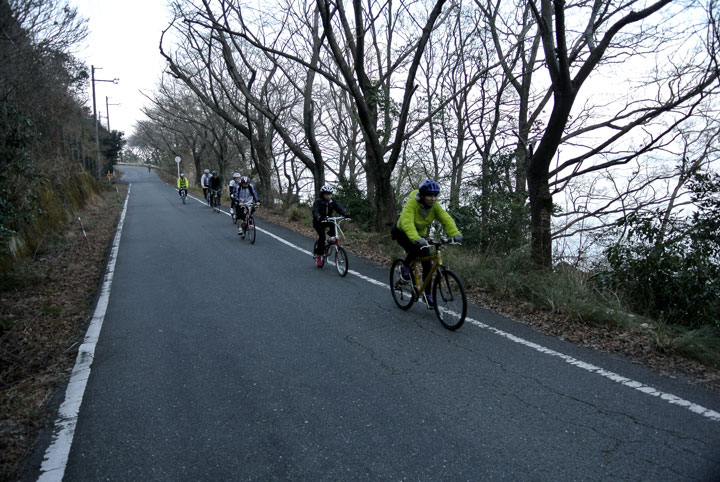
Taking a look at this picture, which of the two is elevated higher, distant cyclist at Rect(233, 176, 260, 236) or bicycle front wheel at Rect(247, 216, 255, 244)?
distant cyclist at Rect(233, 176, 260, 236)

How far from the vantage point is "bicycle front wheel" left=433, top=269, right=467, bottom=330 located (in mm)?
5609

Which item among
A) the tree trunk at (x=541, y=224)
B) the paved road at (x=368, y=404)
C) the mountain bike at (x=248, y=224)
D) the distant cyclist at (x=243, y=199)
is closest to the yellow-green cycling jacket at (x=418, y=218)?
the paved road at (x=368, y=404)

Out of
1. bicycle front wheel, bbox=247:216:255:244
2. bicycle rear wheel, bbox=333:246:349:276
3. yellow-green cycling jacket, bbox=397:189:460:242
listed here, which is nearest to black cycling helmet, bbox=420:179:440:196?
yellow-green cycling jacket, bbox=397:189:460:242

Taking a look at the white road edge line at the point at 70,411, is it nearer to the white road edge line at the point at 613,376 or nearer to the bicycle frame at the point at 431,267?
the bicycle frame at the point at 431,267

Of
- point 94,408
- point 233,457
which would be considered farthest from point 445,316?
point 94,408

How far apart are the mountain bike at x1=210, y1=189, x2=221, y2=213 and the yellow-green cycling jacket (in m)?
18.4

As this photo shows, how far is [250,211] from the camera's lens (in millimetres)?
13695

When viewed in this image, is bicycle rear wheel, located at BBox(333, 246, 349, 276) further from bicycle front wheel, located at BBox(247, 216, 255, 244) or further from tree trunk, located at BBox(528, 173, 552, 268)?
bicycle front wheel, located at BBox(247, 216, 255, 244)

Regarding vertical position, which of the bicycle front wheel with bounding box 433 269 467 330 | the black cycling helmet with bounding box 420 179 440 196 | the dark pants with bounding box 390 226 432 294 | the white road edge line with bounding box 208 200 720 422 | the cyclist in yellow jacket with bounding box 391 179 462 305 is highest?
the black cycling helmet with bounding box 420 179 440 196

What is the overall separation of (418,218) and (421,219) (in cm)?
5

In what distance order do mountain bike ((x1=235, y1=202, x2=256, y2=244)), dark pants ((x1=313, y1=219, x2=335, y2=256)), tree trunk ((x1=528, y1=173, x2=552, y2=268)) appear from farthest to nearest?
mountain bike ((x1=235, y1=202, x2=256, y2=244)), dark pants ((x1=313, y1=219, x2=335, y2=256)), tree trunk ((x1=528, y1=173, x2=552, y2=268))

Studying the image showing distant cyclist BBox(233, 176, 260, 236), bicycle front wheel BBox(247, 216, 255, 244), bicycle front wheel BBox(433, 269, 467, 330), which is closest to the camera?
bicycle front wheel BBox(433, 269, 467, 330)

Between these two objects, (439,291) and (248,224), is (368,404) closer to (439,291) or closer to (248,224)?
(439,291)

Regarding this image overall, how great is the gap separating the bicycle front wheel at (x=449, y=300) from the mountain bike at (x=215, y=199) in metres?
18.8
